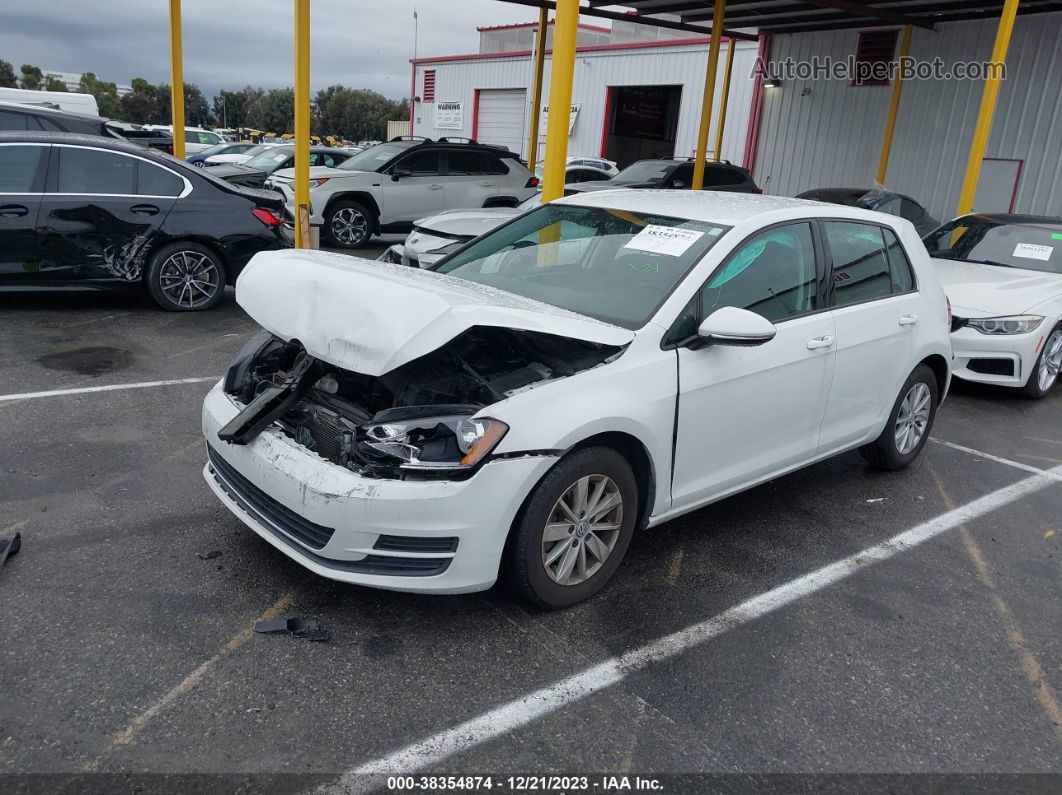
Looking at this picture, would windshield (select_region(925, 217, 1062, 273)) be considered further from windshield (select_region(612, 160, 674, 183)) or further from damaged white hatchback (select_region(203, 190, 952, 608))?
windshield (select_region(612, 160, 674, 183))

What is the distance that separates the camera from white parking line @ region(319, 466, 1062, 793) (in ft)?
8.39

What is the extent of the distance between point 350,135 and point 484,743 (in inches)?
3133

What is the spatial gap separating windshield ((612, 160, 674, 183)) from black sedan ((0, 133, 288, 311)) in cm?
745

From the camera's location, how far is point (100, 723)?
8.64 ft

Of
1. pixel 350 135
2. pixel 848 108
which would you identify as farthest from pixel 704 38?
pixel 350 135

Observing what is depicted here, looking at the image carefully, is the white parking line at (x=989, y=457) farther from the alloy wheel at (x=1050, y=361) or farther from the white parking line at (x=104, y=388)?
the white parking line at (x=104, y=388)

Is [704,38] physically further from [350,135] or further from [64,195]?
[350,135]

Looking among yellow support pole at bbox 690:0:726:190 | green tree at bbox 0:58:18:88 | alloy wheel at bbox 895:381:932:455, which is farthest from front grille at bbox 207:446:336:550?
green tree at bbox 0:58:18:88

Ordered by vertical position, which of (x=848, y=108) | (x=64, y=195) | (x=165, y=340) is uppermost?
(x=848, y=108)

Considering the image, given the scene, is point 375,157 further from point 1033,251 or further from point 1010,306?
point 1010,306

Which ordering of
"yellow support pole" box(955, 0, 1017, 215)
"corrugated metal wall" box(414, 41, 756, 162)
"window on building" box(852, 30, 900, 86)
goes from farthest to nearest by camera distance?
"corrugated metal wall" box(414, 41, 756, 162)
"window on building" box(852, 30, 900, 86)
"yellow support pole" box(955, 0, 1017, 215)

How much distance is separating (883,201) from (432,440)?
10724 mm

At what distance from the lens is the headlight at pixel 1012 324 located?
6953mm

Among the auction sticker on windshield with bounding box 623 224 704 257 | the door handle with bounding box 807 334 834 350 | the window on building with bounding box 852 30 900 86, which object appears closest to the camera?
the auction sticker on windshield with bounding box 623 224 704 257
